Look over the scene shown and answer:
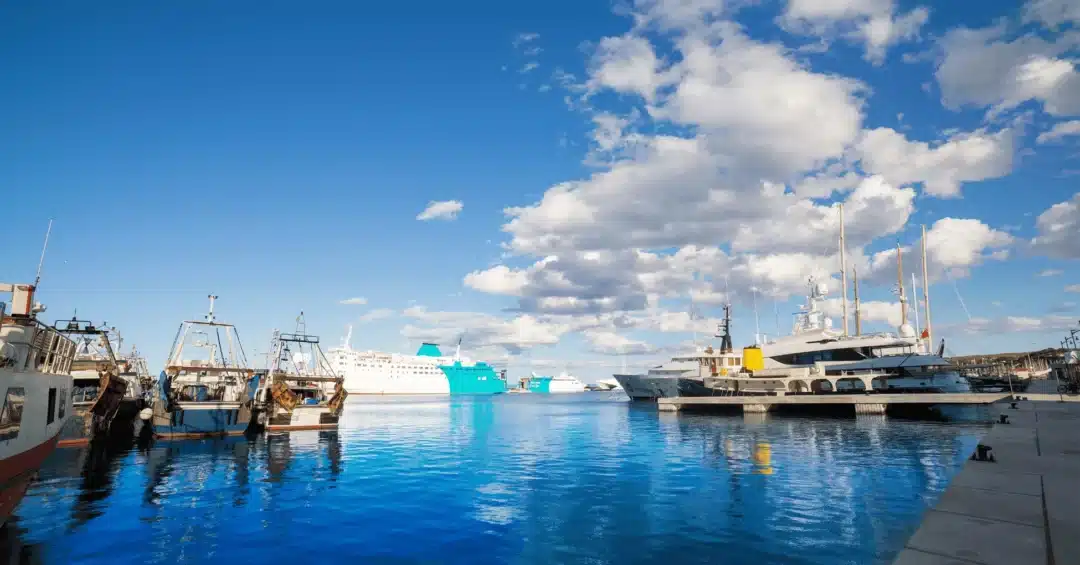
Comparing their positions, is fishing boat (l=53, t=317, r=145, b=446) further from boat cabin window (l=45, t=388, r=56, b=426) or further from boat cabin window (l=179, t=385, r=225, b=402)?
boat cabin window (l=45, t=388, r=56, b=426)

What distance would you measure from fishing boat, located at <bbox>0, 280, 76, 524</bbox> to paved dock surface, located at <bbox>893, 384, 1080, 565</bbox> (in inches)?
744

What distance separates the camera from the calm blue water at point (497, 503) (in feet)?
44.4

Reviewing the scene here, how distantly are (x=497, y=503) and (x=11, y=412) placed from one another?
14112 millimetres

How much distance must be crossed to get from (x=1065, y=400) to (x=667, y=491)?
39832 mm

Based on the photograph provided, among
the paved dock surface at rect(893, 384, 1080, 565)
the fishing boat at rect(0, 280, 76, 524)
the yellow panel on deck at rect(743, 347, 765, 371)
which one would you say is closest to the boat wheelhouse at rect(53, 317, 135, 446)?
the fishing boat at rect(0, 280, 76, 524)

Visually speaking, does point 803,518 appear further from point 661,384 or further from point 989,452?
point 661,384

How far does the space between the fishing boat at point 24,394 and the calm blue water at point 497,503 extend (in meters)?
2.11

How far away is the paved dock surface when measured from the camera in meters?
7.48

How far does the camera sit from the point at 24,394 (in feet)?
45.1

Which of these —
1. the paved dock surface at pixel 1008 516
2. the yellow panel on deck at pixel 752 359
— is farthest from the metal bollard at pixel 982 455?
the yellow panel on deck at pixel 752 359

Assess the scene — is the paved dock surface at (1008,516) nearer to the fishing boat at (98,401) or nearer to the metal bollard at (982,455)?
the metal bollard at (982,455)

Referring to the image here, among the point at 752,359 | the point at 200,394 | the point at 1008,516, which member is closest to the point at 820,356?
the point at 752,359

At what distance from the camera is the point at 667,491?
66.8ft

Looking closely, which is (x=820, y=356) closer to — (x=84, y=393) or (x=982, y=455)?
(x=982, y=455)
